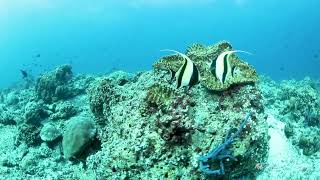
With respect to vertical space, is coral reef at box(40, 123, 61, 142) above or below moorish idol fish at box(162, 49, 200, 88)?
below

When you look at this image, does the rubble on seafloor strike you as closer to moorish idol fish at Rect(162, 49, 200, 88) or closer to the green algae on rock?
the green algae on rock

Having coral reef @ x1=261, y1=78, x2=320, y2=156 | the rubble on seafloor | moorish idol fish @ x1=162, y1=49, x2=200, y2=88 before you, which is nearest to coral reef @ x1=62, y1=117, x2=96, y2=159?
the rubble on seafloor

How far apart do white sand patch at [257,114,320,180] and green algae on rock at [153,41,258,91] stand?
1.41 meters

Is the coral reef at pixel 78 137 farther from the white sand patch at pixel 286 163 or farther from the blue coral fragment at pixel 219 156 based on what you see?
the white sand patch at pixel 286 163

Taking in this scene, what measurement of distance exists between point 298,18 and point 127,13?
83133 millimetres

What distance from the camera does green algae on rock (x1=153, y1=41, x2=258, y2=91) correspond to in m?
6.47

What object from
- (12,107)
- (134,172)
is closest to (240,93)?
(134,172)

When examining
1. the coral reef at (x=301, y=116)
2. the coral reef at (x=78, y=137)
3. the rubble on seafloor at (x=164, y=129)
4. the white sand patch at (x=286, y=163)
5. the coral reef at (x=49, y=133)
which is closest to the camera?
the rubble on seafloor at (x=164, y=129)

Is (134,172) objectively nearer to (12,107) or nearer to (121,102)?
(121,102)

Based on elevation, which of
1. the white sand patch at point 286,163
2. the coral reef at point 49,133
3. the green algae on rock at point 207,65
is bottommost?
the coral reef at point 49,133

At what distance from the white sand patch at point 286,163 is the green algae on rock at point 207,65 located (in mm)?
1413

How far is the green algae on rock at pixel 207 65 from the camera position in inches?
255

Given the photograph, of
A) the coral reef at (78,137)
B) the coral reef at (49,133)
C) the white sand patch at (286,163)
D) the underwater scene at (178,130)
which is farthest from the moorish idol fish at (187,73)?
the coral reef at (49,133)

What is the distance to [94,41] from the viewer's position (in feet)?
600
